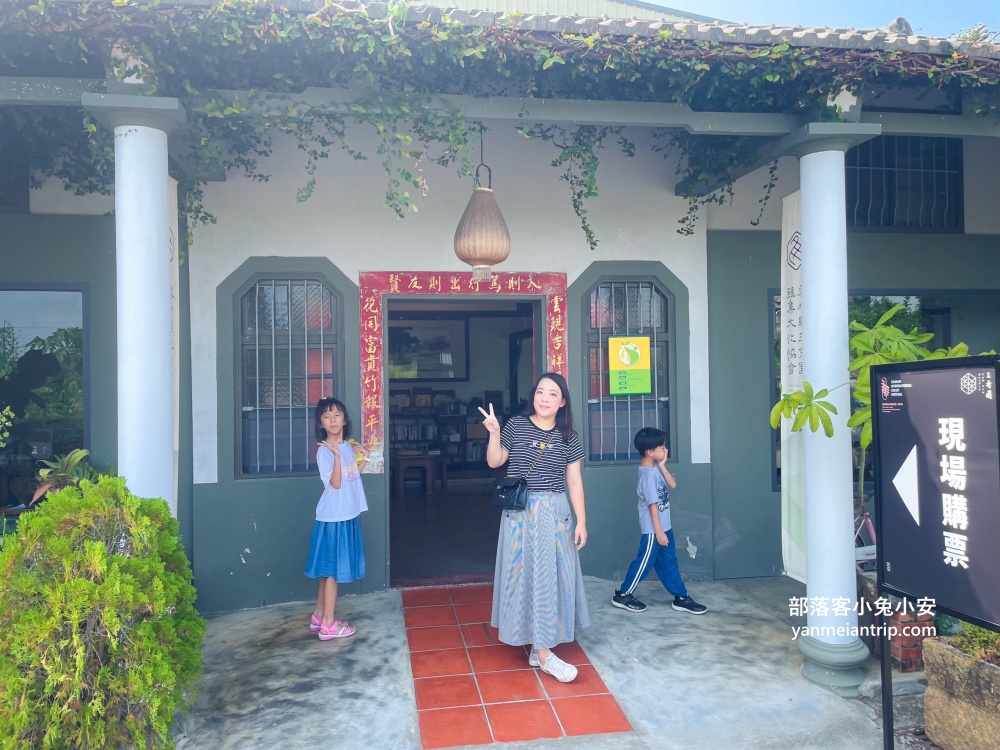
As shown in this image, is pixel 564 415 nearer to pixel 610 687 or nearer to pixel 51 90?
pixel 610 687

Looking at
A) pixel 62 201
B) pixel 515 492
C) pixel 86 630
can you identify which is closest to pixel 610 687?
pixel 515 492

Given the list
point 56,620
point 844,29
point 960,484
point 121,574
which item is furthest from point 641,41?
point 56,620

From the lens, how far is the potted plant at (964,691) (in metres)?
3.18

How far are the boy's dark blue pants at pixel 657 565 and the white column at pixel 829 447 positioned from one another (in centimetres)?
104

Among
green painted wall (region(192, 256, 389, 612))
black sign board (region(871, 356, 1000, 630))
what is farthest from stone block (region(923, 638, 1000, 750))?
green painted wall (region(192, 256, 389, 612))

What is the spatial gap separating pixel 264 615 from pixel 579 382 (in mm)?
2822

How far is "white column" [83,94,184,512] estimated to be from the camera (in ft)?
11.8

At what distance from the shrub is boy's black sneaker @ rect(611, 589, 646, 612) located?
299cm

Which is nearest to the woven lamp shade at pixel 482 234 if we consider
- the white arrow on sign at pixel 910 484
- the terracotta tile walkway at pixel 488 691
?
the terracotta tile walkway at pixel 488 691

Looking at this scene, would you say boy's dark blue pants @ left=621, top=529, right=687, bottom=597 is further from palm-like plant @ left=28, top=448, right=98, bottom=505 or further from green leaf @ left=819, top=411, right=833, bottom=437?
palm-like plant @ left=28, top=448, right=98, bottom=505

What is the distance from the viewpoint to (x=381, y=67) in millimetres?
3725

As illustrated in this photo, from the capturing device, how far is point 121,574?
9.66 feet

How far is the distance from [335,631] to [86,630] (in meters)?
1.93

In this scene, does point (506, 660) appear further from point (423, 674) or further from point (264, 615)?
point (264, 615)
